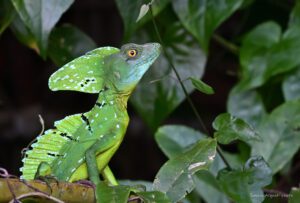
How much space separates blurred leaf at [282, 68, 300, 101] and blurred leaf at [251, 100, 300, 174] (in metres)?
0.22

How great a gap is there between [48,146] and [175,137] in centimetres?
74

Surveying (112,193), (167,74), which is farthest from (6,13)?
(112,193)

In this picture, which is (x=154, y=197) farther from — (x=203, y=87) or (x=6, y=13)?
(x=6, y=13)

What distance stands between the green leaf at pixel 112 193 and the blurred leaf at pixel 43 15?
668mm

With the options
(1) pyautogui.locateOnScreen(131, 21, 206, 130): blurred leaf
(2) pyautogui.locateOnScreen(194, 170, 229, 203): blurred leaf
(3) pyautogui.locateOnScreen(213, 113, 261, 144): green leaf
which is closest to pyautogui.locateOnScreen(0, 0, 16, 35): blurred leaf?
(1) pyautogui.locateOnScreen(131, 21, 206, 130): blurred leaf

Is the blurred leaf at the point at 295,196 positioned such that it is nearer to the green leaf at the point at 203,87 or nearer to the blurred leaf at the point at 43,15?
the green leaf at the point at 203,87

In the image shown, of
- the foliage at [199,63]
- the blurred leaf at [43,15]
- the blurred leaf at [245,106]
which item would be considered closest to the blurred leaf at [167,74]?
the foliage at [199,63]

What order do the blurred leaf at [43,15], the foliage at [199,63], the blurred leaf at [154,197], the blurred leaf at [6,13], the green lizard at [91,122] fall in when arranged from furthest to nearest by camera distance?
the blurred leaf at [6,13] → the foliage at [199,63] → the blurred leaf at [43,15] → the green lizard at [91,122] → the blurred leaf at [154,197]

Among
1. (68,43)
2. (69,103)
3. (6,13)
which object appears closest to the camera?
(6,13)

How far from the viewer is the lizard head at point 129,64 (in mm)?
1305

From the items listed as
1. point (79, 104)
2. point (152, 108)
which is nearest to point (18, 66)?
point (79, 104)

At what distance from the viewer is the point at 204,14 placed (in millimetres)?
2029

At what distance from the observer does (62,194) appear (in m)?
1.07

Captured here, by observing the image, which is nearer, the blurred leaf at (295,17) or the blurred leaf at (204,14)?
the blurred leaf at (204,14)
